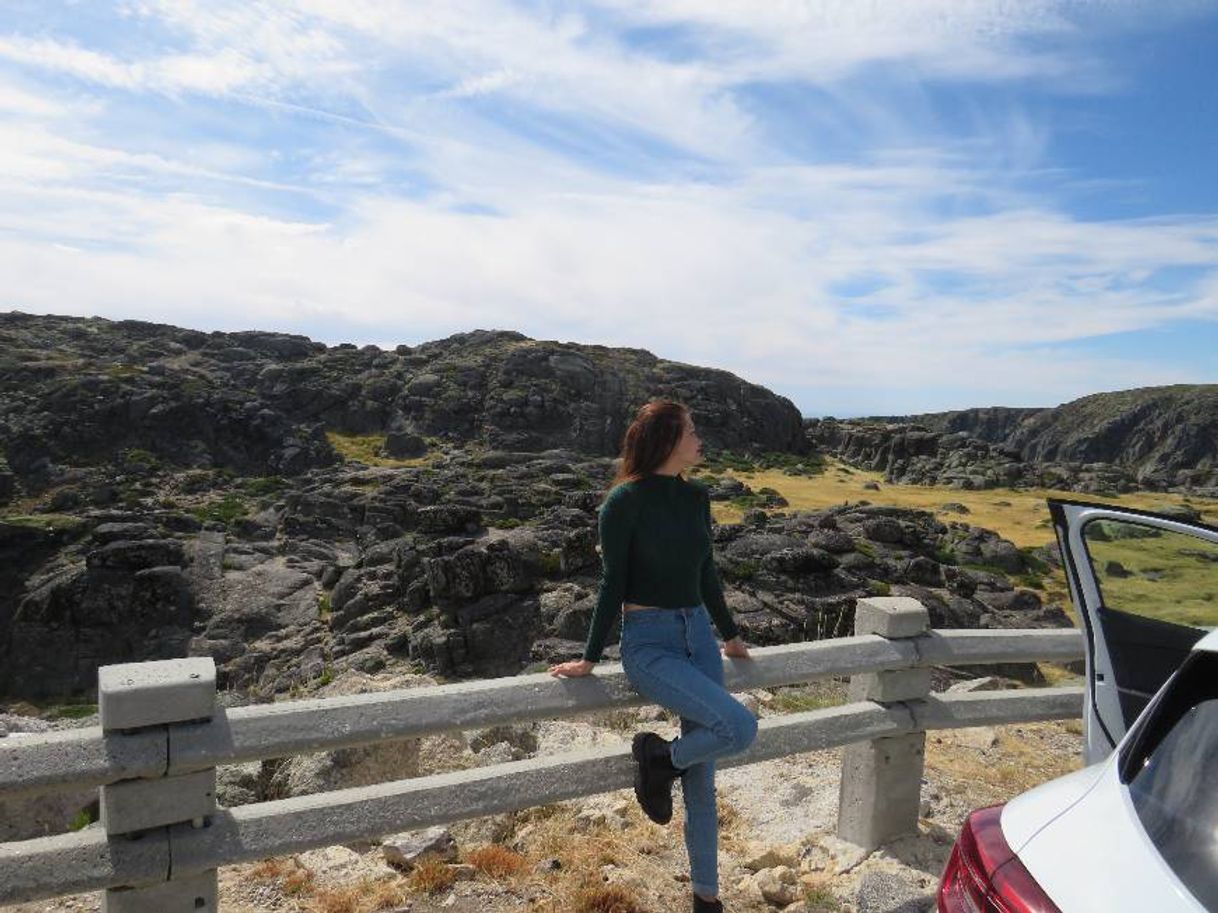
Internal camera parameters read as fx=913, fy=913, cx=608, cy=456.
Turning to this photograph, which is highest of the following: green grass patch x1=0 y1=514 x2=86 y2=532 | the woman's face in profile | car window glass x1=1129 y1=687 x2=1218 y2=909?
the woman's face in profile

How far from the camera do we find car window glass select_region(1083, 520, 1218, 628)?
386 cm

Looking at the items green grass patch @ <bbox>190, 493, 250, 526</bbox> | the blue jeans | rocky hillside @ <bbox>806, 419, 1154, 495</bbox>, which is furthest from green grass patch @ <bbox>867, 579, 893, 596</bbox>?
rocky hillside @ <bbox>806, 419, 1154, 495</bbox>

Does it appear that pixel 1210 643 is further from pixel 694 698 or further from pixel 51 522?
pixel 51 522

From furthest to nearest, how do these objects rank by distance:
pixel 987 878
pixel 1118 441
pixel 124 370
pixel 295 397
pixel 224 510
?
1. pixel 1118 441
2. pixel 295 397
3. pixel 124 370
4. pixel 224 510
5. pixel 987 878

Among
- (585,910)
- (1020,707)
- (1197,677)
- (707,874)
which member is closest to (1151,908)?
(1197,677)

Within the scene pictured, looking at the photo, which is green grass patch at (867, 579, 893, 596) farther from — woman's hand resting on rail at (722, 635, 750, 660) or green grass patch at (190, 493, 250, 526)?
green grass patch at (190, 493, 250, 526)

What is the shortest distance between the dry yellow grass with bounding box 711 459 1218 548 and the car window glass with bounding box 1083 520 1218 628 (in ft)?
177

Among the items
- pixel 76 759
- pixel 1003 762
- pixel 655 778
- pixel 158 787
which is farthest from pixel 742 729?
pixel 1003 762

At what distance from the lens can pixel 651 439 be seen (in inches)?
183

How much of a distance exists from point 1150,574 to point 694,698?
2.11m

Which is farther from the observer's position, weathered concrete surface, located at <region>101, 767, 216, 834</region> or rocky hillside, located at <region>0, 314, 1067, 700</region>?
rocky hillside, located at <region>0, 314, 1067, 700</region>

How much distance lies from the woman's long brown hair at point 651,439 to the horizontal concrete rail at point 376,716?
3.54 feet

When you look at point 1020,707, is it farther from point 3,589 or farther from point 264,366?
point 264,366

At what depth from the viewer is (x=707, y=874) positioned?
451 cm
